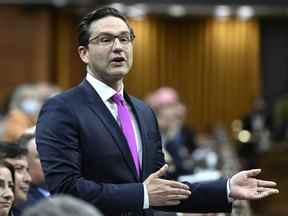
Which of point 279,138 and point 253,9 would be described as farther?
point 253,9

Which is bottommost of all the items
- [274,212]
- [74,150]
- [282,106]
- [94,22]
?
[274,212]

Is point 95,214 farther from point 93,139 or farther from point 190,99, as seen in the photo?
point 190,99

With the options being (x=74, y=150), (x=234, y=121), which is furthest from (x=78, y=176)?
(x=234, y=121)

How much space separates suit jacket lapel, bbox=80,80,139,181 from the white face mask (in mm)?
4114

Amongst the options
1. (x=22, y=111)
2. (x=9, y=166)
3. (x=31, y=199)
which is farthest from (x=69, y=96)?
(x=22, y=111)

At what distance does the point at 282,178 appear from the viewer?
13.6m

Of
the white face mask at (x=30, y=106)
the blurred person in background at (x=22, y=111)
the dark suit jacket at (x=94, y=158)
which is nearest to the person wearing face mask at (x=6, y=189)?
the dark suit jacket at (x=94, y=158)

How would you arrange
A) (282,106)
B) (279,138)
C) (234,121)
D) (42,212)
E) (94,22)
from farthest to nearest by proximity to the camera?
(234,121) < (282,106) < (279,138) < (94,22) < (42,212)

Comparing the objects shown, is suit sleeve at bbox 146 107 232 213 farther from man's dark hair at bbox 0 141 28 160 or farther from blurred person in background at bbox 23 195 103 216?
blurred person in background at bbox 23 195 103 216

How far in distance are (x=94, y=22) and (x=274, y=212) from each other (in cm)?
1049

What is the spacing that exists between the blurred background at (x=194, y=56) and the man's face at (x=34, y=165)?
33.3 feet

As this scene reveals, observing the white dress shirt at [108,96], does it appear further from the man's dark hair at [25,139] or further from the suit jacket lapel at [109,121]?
the man's dark hair at [25,139]

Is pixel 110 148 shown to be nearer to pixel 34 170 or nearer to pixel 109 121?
pixel 109 121

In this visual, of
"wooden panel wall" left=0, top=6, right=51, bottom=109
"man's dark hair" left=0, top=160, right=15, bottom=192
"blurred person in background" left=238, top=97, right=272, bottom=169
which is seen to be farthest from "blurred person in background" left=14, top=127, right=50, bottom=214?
"wooden panel wall" left=0, top=6, right=51, bottom=109
